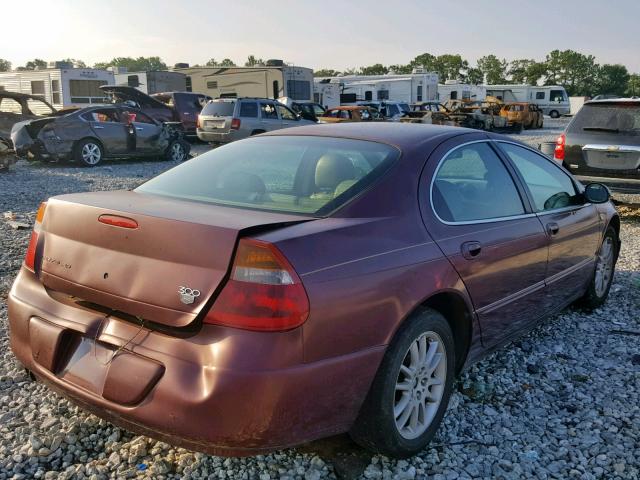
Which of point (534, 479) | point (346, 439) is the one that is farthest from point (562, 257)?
point (346, 439)

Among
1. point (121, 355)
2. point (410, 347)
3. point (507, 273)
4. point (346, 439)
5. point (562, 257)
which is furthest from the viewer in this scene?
point (562, 257)

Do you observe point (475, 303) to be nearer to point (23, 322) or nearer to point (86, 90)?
point (23, 322)

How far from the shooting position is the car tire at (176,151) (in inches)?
658

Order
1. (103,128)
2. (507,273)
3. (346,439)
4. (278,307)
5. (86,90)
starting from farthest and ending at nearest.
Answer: (86,90)
(103,128)
(507,273)
(346,439)
(278,307)

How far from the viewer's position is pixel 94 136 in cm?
1467

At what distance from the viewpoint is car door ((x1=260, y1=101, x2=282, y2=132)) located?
59.8 feet

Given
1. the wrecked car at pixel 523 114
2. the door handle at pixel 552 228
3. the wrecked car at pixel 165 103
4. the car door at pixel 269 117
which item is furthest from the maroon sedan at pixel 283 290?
the wrecked car at pixel 523 114

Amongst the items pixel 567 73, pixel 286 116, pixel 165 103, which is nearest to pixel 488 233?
pixel 286 116

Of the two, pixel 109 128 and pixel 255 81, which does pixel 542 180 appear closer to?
pixel 109 128

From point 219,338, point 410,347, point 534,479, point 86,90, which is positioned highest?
point 86,90

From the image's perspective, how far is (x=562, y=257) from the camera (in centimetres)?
405

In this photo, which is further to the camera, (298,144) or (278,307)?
(298,144)

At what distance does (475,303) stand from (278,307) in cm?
131

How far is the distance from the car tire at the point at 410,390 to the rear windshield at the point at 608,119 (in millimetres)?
6449
